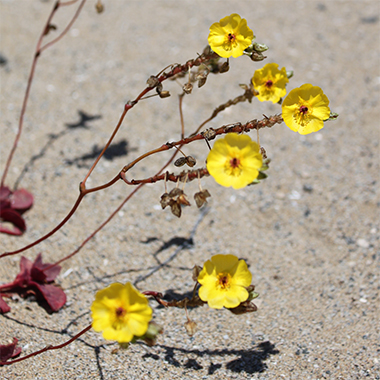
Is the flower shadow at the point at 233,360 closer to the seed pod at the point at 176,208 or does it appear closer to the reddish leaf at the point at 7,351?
the reddish leaf at the point at 7,351

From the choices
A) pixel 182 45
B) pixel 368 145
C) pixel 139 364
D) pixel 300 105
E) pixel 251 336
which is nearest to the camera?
pixel 300 105

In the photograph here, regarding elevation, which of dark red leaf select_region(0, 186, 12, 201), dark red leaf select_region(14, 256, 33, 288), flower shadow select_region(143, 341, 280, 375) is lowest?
flower shadow select_region(143, 341, 280, 375)

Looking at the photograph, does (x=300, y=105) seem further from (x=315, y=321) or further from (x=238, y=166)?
(x=315, y=321)

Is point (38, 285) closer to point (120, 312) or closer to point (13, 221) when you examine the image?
point (13, 221)

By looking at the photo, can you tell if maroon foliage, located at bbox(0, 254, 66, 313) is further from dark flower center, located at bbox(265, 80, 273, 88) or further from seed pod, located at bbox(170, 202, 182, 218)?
dark flower center, located at bbox(265, 80, 273, 88)

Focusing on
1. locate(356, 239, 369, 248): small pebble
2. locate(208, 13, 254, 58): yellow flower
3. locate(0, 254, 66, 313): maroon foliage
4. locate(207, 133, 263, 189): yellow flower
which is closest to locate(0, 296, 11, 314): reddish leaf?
locate(0, 254, 66, 313): maroon foliage

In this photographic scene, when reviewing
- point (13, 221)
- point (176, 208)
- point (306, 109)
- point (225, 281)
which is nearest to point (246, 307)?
point (225, 281)

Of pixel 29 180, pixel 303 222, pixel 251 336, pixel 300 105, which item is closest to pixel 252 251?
pixel 303 222
